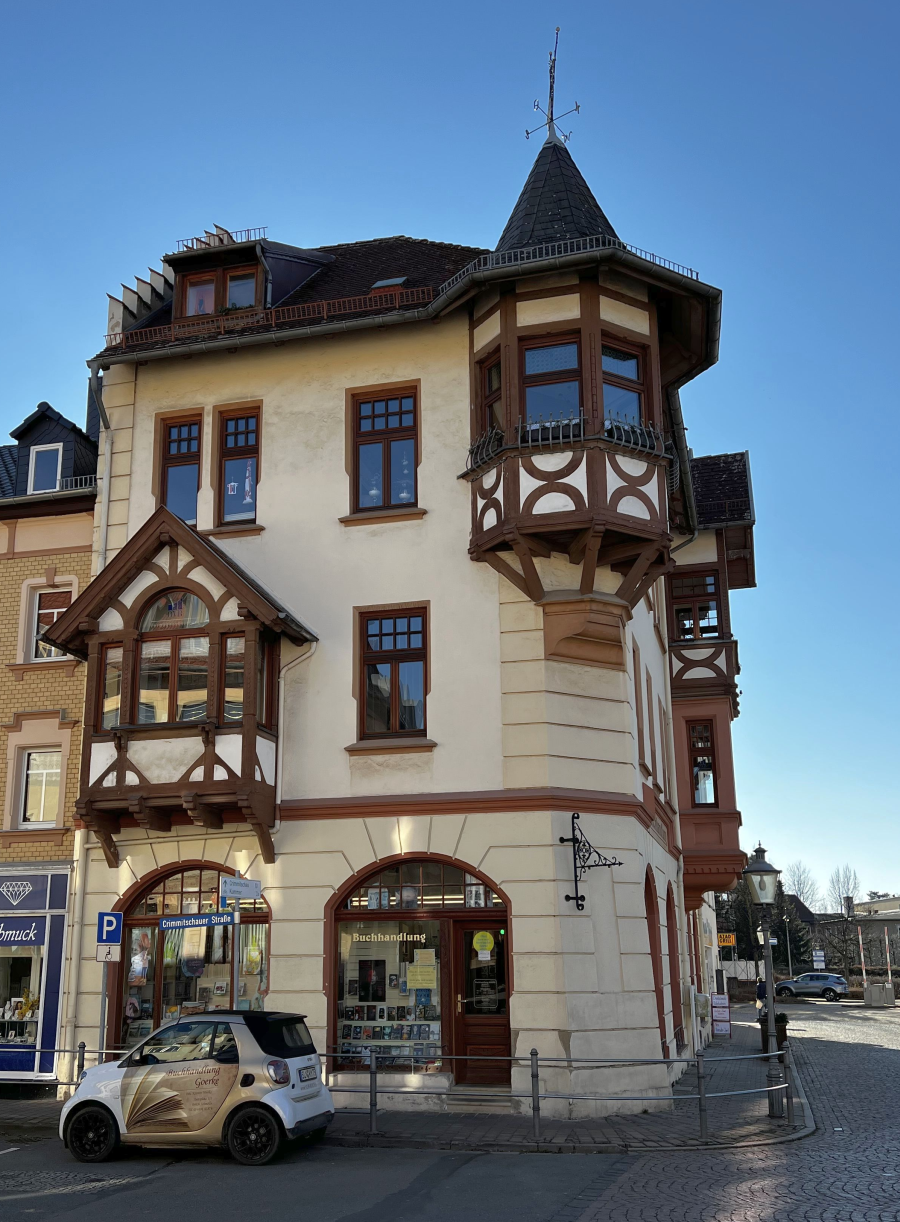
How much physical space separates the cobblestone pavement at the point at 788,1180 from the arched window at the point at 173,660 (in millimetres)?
9387

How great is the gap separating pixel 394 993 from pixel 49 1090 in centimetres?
614

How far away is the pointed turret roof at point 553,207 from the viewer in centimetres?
1973

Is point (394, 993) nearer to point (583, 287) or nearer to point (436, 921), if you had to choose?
point (436, 921)

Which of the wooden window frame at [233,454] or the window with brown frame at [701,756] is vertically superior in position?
the wooden window frame at [233,454]

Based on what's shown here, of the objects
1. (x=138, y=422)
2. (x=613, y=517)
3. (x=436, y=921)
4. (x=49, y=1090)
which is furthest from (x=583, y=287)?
(x=49, y=1090)

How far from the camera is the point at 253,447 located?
2122 cm

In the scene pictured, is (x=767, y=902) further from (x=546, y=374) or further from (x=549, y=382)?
(x=546, y=374)

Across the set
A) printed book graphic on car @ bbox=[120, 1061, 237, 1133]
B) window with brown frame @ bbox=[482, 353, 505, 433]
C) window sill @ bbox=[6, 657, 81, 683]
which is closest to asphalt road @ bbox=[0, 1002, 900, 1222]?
printed book graphic on car @ bbox=[120, 1061, 237, 1133]

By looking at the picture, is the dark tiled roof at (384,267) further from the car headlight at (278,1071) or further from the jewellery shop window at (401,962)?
the car headlight at (278,1071)

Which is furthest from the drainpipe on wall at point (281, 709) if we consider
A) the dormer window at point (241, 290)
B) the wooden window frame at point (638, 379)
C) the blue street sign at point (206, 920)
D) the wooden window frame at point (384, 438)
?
the dormer window at point (241, 290)

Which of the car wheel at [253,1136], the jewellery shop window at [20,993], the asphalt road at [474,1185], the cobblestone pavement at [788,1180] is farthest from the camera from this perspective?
the jewellery shop window at [20,993]

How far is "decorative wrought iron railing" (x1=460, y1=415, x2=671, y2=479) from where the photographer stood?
18266mm

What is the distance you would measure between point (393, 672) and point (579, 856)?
13.5 ft

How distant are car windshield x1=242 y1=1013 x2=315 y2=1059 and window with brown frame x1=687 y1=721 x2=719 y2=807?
16993 mm
